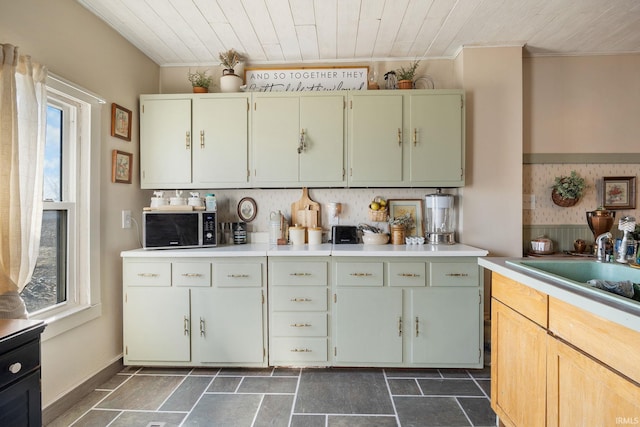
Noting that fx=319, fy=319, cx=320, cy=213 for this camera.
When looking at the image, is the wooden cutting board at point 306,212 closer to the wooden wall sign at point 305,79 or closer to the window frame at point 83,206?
the wooden wall sign at point 305,79

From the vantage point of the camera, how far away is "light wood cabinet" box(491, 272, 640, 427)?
3.19 ft

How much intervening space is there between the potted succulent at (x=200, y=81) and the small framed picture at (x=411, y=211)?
6.37 ft

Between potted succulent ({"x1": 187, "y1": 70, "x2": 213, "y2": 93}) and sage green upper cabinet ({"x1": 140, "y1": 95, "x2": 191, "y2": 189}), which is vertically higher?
potted succulent ({"x1": 187, "y1": 70, "x2": 213, "y2": 93})

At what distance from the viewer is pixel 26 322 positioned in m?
1.25

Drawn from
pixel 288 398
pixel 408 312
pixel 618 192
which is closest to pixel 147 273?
pixel 288 398

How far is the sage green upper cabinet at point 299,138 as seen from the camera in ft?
8.67

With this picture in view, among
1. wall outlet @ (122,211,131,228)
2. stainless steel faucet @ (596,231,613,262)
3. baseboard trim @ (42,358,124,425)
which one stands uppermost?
wall outlet @ (122,211,131,228)

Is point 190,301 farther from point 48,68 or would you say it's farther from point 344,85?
point 344,85

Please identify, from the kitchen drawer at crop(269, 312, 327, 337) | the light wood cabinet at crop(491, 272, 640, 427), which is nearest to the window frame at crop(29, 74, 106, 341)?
the kitchen drawer at crop(269, 312, 327, 337)

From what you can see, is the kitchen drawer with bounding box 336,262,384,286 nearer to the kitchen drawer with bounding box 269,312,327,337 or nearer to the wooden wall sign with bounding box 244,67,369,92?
the kitchen drawer with bounding box 269,312,327,337

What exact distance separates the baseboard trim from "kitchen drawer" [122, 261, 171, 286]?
0.63m

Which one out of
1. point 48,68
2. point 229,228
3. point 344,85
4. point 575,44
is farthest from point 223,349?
point 575,44

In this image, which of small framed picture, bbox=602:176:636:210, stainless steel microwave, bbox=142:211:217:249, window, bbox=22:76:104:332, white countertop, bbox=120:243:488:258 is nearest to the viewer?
window, bbox=22:76:104:332

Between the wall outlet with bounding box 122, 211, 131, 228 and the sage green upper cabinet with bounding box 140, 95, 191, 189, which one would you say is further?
the sage green upper cabinet with bounding box 140, 95, 191, 189
